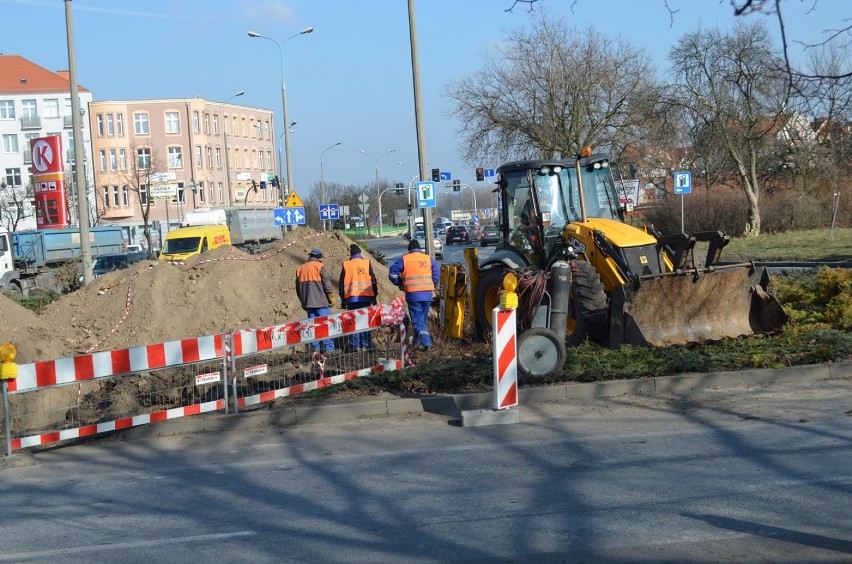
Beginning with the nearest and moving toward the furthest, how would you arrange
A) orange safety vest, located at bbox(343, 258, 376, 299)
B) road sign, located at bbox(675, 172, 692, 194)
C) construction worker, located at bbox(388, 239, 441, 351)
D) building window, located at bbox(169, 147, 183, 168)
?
construction worker, located at bbox(388, 239, 441, 351)
orange safety vest, located at bbox(343, 258, 376, 299)
road sign, located at bbox(675, 172, 692, 194)
building window, located at bbox(169, 147, 183, 168)

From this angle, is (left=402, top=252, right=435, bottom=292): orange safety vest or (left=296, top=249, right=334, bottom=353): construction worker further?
(left=296, top=249, right=334, bottom=353): construction worker

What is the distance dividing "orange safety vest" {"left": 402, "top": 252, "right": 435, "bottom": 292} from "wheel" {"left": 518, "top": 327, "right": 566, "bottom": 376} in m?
4.07

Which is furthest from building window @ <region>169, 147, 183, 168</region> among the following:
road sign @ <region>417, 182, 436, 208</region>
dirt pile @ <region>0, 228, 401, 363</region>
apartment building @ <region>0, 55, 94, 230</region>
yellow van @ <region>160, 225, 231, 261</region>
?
road sign @ <region>417, 182, 436, 208</region>

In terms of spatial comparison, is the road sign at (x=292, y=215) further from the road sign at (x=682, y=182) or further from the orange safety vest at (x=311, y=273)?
the orange safety vest at (x=311, y=273)

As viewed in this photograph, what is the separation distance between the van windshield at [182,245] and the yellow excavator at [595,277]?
25.5 metres

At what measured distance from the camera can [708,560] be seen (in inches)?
219

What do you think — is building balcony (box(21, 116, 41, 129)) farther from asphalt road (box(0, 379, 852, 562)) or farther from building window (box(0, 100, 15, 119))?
asphalt road (box(0, 379, 852, 562))

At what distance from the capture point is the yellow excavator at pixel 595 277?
12.4 m

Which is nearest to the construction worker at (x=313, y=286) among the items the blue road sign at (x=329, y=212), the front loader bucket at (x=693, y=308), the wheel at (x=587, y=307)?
the wheel at (x=587, y=307)

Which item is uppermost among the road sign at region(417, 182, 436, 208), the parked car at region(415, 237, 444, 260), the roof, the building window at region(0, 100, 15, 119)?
the roof

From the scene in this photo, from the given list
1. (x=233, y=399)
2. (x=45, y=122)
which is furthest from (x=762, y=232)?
(x=45, y=122)

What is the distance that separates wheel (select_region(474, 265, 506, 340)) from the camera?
14742 millimetres

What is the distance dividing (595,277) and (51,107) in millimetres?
81196

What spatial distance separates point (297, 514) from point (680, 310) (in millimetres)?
7195
